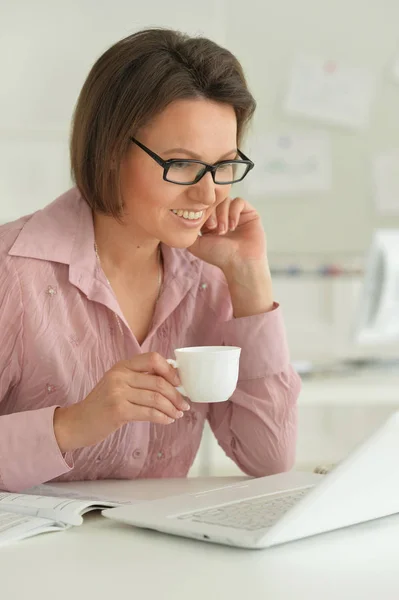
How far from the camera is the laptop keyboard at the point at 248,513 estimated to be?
105 cm

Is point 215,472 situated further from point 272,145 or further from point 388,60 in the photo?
point 388,60

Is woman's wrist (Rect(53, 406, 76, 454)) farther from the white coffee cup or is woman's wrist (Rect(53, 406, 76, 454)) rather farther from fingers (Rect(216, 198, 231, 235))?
fingers (Rect(216, 198, 231, 235))

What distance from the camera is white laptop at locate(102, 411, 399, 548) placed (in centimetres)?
99

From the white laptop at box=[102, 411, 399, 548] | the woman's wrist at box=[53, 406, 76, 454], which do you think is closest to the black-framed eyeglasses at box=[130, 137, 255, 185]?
the woman's wrist at box=[53, 406, 76, 454]

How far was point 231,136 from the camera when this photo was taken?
4.97 ft

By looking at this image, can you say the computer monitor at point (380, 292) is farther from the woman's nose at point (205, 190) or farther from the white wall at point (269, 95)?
the white wall at point (269, 95)

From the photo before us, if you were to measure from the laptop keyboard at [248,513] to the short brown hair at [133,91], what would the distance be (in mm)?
584

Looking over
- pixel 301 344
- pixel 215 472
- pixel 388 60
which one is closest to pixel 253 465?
pixel 215 472

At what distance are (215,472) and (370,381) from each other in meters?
0.52

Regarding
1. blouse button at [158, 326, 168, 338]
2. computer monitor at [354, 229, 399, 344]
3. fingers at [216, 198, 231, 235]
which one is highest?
fingers at [216, 198, 231, 235]

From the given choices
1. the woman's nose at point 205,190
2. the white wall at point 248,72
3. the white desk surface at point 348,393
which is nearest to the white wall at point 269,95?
the white wall at point 248,72

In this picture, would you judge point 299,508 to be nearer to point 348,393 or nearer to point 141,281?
point 141,281

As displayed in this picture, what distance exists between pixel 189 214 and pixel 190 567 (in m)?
0.71

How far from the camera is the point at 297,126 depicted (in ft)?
9.34
